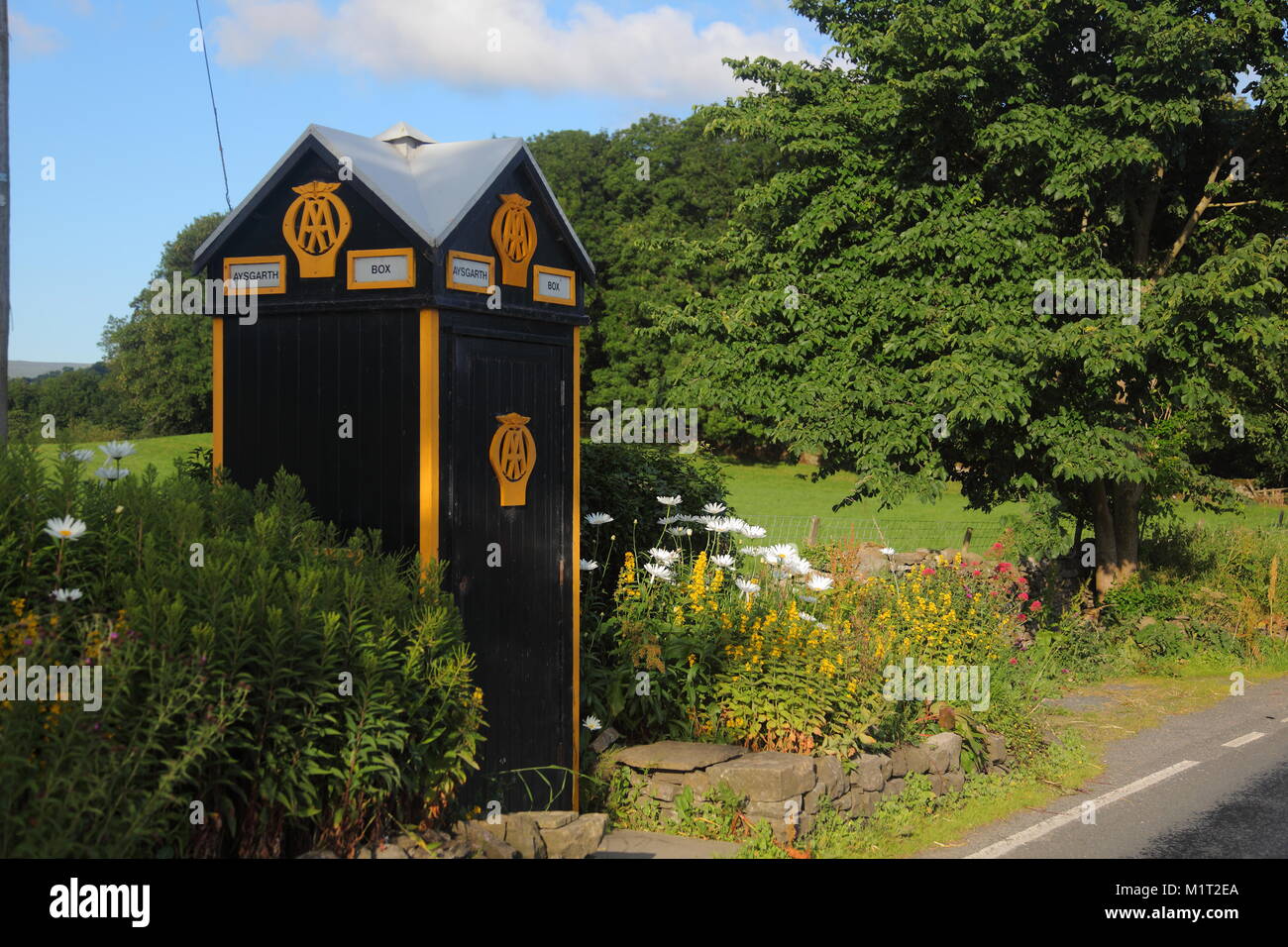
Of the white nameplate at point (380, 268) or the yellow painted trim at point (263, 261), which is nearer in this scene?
the white nameplate at point (380, 268)

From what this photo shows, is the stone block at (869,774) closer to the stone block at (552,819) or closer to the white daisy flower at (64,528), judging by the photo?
the stone block at (552,819)

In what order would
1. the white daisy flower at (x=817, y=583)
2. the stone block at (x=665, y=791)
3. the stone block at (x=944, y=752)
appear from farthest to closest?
1. the white daisy flower at (x=817, y=583)
2. the stone block at (x=944, y=752)
3. the stone block at (x=665, y=791)

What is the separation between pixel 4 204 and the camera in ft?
24.1

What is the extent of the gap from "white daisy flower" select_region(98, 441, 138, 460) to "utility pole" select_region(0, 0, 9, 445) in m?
2.40

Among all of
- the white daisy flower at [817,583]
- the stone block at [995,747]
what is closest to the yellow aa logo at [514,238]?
the white daisy flower at [817,583]

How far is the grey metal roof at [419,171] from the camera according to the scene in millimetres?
6000

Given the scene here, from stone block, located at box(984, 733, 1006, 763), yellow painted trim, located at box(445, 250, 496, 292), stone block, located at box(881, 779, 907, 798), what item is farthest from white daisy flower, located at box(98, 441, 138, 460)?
stone block, located at box(984, 733, 1006, 763)

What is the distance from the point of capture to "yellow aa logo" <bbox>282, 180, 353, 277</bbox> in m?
6.12

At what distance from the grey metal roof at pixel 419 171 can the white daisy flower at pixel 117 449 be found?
3.93 feet

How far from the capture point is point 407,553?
5887 mm

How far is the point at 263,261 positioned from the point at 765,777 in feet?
13.5

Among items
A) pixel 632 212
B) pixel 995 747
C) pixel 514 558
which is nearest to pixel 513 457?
pixel 514 558

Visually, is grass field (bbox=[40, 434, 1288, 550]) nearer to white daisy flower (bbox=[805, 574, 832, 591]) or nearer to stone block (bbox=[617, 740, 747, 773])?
white daisy flower (bbox=[805, 574, 832, 591])
